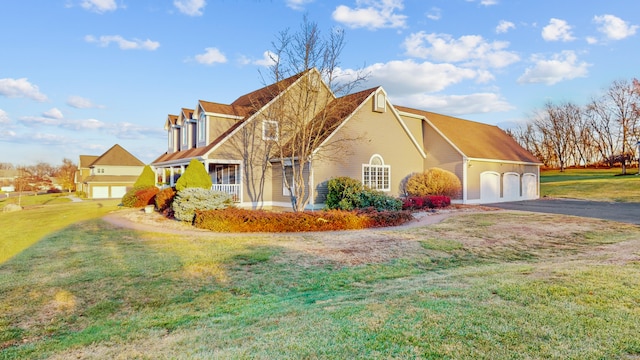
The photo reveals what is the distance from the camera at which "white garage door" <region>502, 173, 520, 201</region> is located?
26172 mm

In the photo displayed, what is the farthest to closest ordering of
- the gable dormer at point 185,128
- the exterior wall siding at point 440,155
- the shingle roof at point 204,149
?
the exterior wall siding at point 440,155 < the gable dormer at point 185,128 < the shingle roof at point 204,149

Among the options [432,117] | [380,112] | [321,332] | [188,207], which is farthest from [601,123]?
[321,332]

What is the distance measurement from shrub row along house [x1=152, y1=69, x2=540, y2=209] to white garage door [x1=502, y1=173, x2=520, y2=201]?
0.20m

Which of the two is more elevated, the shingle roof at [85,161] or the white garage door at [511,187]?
the shingle roof at [85,161]

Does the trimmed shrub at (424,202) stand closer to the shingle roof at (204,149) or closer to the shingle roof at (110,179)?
the shingle roof at (204,149)

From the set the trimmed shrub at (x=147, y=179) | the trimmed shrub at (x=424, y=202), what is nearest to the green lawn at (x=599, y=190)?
the trimmed shrub at (x=424, y=202)

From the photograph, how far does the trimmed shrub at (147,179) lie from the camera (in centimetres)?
2541

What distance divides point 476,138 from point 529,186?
19.4 ft

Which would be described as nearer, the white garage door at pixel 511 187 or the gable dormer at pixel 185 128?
the gable dormer at pixel 185 128

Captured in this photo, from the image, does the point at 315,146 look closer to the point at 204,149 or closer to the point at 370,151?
the point at 370,151

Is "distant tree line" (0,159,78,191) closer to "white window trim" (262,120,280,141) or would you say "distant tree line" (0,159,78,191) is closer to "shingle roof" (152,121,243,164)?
"shingle roof" (152,121,243,164)

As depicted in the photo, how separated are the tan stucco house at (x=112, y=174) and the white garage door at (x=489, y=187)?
45.2 m

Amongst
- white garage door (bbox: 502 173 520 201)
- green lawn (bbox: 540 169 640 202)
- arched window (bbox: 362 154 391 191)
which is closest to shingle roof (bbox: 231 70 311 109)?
arched window (bbox: 362 154 391 191)

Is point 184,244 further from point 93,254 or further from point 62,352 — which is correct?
point 62,352
